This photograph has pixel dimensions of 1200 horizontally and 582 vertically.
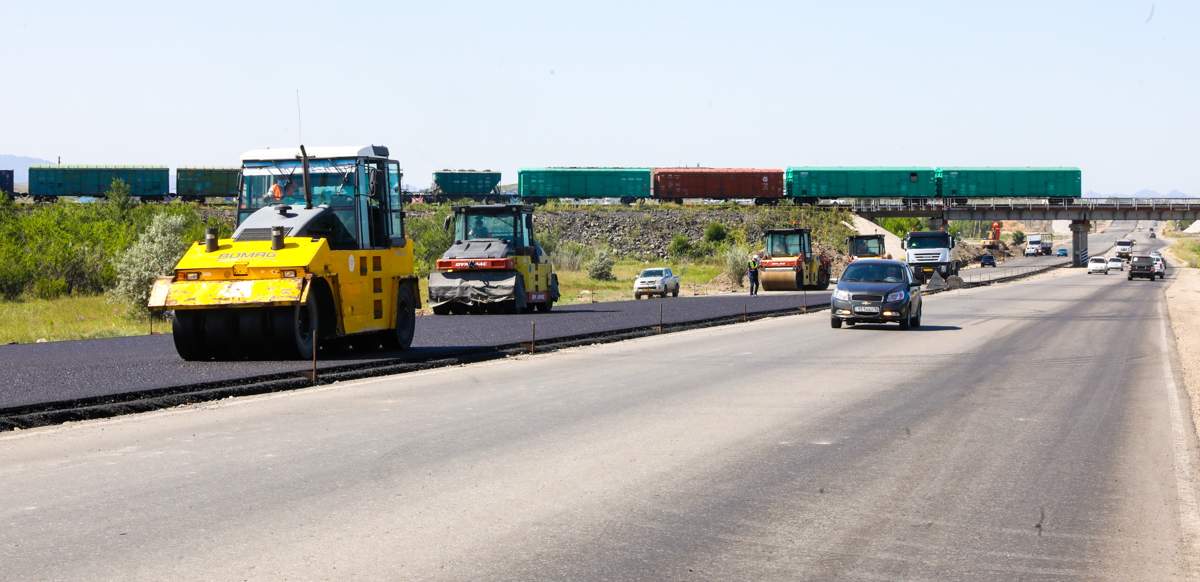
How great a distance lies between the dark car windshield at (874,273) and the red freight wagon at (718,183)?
88059mm

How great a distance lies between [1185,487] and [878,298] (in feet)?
67.7

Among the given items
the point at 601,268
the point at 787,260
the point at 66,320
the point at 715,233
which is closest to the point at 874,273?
the point at 66,320

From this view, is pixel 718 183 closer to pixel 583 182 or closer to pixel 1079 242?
pixel 583 182

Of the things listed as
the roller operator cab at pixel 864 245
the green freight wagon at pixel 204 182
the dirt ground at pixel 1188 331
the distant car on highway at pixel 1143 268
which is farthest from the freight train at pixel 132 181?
the dirt ground at pixel 1188 331

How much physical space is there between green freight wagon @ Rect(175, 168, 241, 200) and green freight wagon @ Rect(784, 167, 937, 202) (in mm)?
48729

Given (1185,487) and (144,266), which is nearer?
(1185,487)

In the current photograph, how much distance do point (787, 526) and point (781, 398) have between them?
7764 mm

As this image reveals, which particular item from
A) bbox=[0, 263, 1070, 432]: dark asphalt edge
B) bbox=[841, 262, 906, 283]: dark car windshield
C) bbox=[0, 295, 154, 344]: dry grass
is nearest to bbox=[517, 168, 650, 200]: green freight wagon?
bbox=[0, 295, 154, 344]: dry grass

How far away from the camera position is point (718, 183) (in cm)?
12225

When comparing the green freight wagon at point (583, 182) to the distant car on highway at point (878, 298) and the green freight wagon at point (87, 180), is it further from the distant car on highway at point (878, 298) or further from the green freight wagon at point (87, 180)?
the distant car on highway at point (878, 298)

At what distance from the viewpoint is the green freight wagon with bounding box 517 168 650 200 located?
12488 centimetres

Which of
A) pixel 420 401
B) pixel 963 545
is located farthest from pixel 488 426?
pixel 963 545

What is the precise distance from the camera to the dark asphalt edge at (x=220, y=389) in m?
13.6

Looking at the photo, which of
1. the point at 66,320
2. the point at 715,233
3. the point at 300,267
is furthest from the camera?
the point at 715,233
